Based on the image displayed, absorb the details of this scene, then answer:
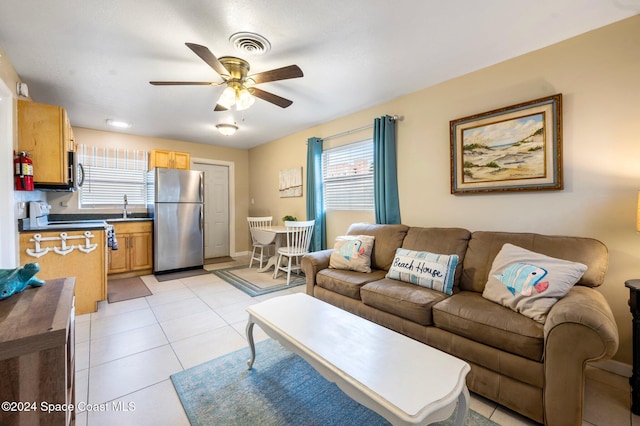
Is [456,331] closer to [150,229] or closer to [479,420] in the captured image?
[479,420]

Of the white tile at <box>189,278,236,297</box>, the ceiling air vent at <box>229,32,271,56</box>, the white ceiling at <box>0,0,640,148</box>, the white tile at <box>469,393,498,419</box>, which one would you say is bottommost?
the white tile at <box>469,393,498,419</box>

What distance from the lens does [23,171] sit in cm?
245

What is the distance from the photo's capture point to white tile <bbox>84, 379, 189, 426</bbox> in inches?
56.7

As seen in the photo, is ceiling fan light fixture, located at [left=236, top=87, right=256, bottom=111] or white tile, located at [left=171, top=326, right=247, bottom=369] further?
ceiling fan light fixture, located at [left=236, top=87, right=256, bottom=111]

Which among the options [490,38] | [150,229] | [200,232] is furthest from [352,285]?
[150,229]

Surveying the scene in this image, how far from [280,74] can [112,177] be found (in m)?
4.06

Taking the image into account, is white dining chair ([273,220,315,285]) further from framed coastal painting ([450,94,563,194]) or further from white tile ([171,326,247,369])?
framed coastal painting ([450,94,563,194])

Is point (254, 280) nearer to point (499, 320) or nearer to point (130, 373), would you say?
point (130, 373)

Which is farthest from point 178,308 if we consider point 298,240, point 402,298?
point 402,298

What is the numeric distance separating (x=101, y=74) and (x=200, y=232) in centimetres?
278

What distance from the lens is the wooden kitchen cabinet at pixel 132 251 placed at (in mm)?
4188

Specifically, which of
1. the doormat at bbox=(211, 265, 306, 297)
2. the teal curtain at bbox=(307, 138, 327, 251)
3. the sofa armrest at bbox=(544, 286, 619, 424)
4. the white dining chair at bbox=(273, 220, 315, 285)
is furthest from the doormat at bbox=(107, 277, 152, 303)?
the sofa armrest at bbox=(544, 286, 619, 424)

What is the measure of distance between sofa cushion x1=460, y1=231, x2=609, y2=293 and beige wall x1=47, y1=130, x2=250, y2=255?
4.77 m

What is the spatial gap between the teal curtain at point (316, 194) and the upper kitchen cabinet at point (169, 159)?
2.43 m
